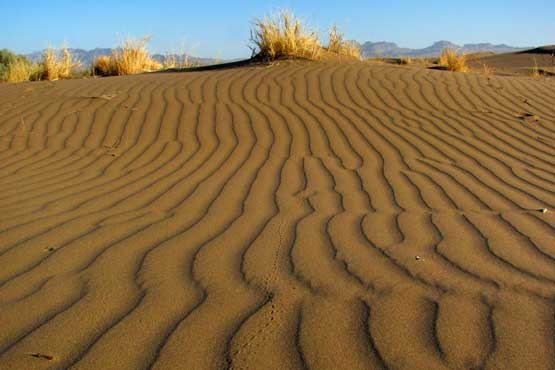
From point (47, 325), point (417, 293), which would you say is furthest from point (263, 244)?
point (47, 325)

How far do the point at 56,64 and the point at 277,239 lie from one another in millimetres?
9946

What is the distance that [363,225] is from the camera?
9.37ft

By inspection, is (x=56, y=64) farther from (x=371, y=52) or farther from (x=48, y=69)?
(x=371, y=52)

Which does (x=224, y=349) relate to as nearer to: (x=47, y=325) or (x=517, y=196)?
(x=47, y=325)

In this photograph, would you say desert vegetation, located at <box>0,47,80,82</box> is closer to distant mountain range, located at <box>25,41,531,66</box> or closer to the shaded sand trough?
distant mountain range, located at <box>25,41,531,66</box>

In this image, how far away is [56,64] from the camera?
11.1m

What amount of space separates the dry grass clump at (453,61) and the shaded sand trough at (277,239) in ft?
19.7

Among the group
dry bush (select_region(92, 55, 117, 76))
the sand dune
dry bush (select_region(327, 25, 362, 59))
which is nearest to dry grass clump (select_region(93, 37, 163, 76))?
dry bush (select_region(92, 55, 117, 76))

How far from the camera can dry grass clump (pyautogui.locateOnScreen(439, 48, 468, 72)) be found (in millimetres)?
11828

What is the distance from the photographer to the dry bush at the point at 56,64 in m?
10.9

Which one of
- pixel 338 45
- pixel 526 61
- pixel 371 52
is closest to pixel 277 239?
pixel 338 45

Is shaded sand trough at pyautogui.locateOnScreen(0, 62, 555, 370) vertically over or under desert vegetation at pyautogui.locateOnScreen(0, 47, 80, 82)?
under

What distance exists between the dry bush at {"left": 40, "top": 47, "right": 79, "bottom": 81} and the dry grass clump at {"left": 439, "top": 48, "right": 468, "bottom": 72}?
8.08m

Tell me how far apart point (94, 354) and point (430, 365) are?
39.9 inches
